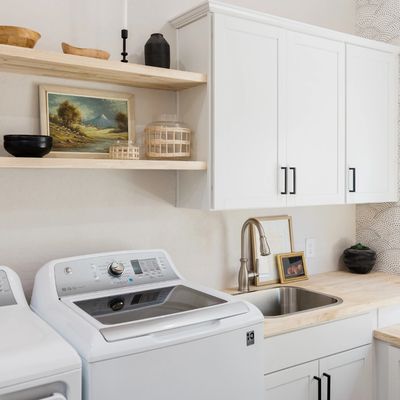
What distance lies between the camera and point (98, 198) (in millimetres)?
2182

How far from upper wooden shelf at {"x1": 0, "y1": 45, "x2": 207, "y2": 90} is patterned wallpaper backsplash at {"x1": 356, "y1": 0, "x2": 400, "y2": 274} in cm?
150

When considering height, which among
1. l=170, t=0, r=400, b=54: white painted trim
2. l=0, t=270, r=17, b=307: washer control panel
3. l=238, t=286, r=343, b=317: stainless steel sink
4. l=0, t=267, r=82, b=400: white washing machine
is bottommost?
l=238, t=286, r=343, b=317: stainless steel sink

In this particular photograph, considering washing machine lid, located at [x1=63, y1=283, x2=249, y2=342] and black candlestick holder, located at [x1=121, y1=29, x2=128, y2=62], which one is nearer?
washing machine lid, located at [x1=63, y1=283, x2=249, y2=342]

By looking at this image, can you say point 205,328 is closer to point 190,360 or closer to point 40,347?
point 190,360

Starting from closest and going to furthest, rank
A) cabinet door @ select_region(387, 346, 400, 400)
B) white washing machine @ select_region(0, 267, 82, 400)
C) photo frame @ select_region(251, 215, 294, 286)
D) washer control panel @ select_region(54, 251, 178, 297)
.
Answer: white washing machine @ select_region(0, 267, 82, 400)
washer control panel @ select_region(54, 251, 178, 297)
cabinet door @ select_region(387, 346, 400, 400)
photo frame @ select_region(251, 215, 294, 286)

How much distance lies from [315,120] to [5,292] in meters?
1.67

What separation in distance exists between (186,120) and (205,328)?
1.07m

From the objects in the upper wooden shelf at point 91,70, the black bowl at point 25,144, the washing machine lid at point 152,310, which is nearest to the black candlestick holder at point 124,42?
the upper wooden shelf at point 91,70

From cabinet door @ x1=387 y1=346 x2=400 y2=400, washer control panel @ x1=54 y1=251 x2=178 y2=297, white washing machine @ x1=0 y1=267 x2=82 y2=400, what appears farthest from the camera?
cabinet door @ x1=387 y1=346 x2=400 y2=400

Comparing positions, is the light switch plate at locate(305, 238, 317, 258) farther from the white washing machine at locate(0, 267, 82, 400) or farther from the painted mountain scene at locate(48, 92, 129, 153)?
the white washing machine at locate(0, 267, 82, 400)

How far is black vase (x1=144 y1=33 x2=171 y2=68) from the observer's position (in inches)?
84.7

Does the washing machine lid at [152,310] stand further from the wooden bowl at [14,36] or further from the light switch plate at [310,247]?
the light switch plate at [310,247]

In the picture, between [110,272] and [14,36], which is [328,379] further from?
[14,36]

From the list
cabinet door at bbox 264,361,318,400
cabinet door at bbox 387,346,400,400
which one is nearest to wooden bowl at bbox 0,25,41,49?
cabinet door at bbox 264,361,318,400
